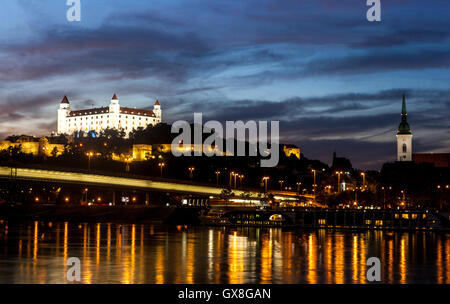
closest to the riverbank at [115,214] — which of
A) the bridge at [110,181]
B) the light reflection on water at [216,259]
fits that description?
the bridge at [110,181]

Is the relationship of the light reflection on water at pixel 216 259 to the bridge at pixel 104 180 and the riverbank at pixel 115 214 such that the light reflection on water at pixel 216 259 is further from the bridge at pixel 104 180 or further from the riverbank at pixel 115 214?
the riverbank at pixel 115 214

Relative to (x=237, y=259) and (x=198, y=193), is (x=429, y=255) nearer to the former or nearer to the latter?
(x=237, y=259)

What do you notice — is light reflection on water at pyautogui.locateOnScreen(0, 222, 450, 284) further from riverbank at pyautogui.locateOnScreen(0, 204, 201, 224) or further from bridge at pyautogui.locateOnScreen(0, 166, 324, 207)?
riverbank at pyautogui.locateOnScreen(0, 204, 201, 224)

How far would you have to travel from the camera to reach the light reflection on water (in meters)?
36.1

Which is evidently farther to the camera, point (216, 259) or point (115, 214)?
point (115, 214)

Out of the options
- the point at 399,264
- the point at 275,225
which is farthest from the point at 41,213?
the point at 399,264

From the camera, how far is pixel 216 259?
150 ft

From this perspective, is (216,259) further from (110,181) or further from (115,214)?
(115,214)

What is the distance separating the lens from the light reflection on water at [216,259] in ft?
119

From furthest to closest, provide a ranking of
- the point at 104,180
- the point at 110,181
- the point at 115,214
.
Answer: the point at 115,214 < the point at 110,181 < the point at 104,180

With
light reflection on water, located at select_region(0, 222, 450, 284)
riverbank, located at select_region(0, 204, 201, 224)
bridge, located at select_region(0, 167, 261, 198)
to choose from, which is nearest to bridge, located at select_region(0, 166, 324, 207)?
bridge, located at select_region(0, 167, 261, 198)

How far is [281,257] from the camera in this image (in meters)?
47.7

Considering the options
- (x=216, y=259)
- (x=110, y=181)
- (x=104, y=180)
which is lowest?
(x=216, y=259)

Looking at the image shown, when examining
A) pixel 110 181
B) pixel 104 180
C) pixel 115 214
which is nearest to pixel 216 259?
pixel 104 180
